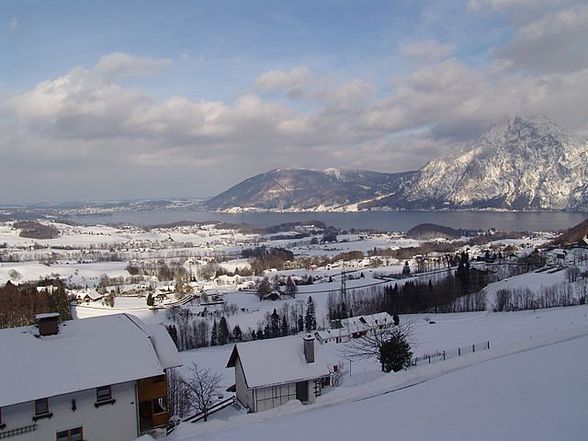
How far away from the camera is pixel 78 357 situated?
31.1 feet

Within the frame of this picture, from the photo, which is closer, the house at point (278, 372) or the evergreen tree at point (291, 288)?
the house at point (278, 372)

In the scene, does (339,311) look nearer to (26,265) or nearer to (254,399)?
(254,399)

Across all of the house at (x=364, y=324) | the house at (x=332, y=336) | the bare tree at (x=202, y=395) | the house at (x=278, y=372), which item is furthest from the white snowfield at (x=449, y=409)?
the house at (x=364, y=324)

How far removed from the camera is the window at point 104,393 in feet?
30.9

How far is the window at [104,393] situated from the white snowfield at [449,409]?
2170 mm

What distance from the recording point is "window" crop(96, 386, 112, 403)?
942 centimetres

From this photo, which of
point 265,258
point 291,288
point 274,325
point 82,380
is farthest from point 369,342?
point 265,258

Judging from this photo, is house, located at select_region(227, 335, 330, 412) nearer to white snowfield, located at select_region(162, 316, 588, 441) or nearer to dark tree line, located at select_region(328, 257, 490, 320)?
white snowfield, located at select_region(162, 316, 588, 441)

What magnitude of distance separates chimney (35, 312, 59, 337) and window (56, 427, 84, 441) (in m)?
1.99

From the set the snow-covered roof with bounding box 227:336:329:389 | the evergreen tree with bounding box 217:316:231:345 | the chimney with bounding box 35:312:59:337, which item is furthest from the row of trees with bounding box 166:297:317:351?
the chimney with bounding box 35:312:59:337

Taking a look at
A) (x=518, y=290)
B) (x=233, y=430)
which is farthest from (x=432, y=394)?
(x=518, y=290)

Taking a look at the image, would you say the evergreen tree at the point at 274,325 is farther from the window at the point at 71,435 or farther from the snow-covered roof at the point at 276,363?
the window at the point at 71,435

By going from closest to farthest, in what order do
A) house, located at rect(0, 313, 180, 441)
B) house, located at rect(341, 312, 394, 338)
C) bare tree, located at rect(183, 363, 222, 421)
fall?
house, located at rect(0, 313, 180, 441)
bare tree, located at rect(183, 363, 222, 421)
house, located at rect(341, 312, 394, 338)

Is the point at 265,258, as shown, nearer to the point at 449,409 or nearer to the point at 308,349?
the point at 308,349
